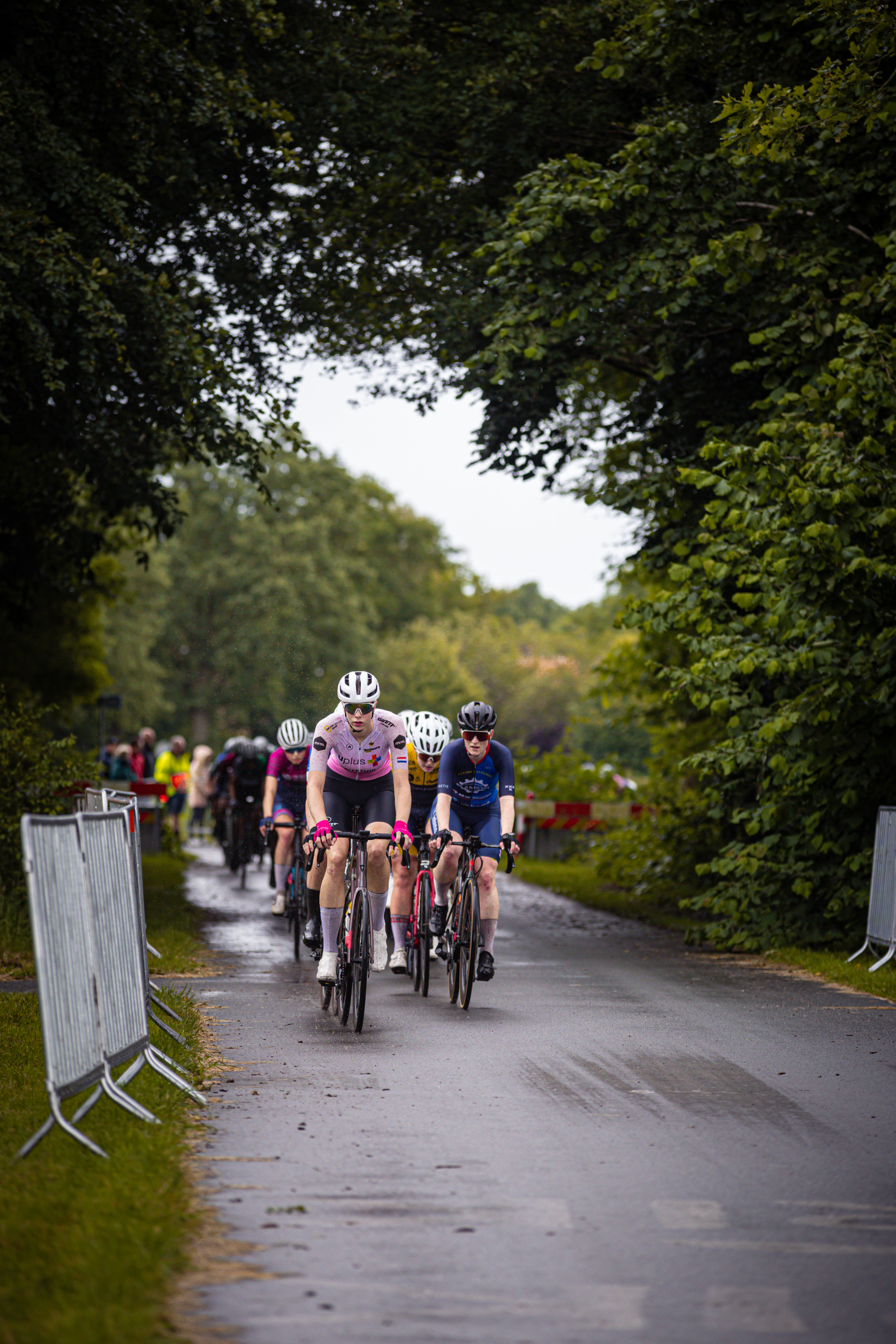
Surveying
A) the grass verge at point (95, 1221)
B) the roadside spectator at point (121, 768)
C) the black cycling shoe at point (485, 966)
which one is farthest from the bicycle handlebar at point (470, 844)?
the roadside spectator at point (121, 768)

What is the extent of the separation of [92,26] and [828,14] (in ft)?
21.2

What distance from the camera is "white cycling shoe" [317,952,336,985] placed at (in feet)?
31.4

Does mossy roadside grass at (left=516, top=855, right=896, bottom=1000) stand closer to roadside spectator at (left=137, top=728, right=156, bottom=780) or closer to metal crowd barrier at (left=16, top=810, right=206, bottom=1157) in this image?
metal crowd barrier at (left=16, top=810, right=206, bottom=1157)

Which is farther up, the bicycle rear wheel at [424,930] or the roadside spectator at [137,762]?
the roadside spectator at [137,762]

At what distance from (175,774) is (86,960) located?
25582 millimetres

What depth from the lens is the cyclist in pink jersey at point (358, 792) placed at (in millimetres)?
9648

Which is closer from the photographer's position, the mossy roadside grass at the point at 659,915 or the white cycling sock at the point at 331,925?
the white cycling sock at the point at 331,925

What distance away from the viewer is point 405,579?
3548 inches

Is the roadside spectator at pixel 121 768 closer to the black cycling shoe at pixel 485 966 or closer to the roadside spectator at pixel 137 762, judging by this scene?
the roadside spectator at pixel 137 762

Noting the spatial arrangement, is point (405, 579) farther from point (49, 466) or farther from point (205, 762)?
point (49, 466)

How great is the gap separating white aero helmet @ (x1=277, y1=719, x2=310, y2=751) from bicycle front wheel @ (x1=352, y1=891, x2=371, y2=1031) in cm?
488

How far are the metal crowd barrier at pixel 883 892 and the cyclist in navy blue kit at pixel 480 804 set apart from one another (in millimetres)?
3677

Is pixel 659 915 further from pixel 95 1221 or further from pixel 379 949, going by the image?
pixel 95 1221

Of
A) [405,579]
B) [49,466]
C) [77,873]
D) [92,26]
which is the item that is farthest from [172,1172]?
[405,579]
